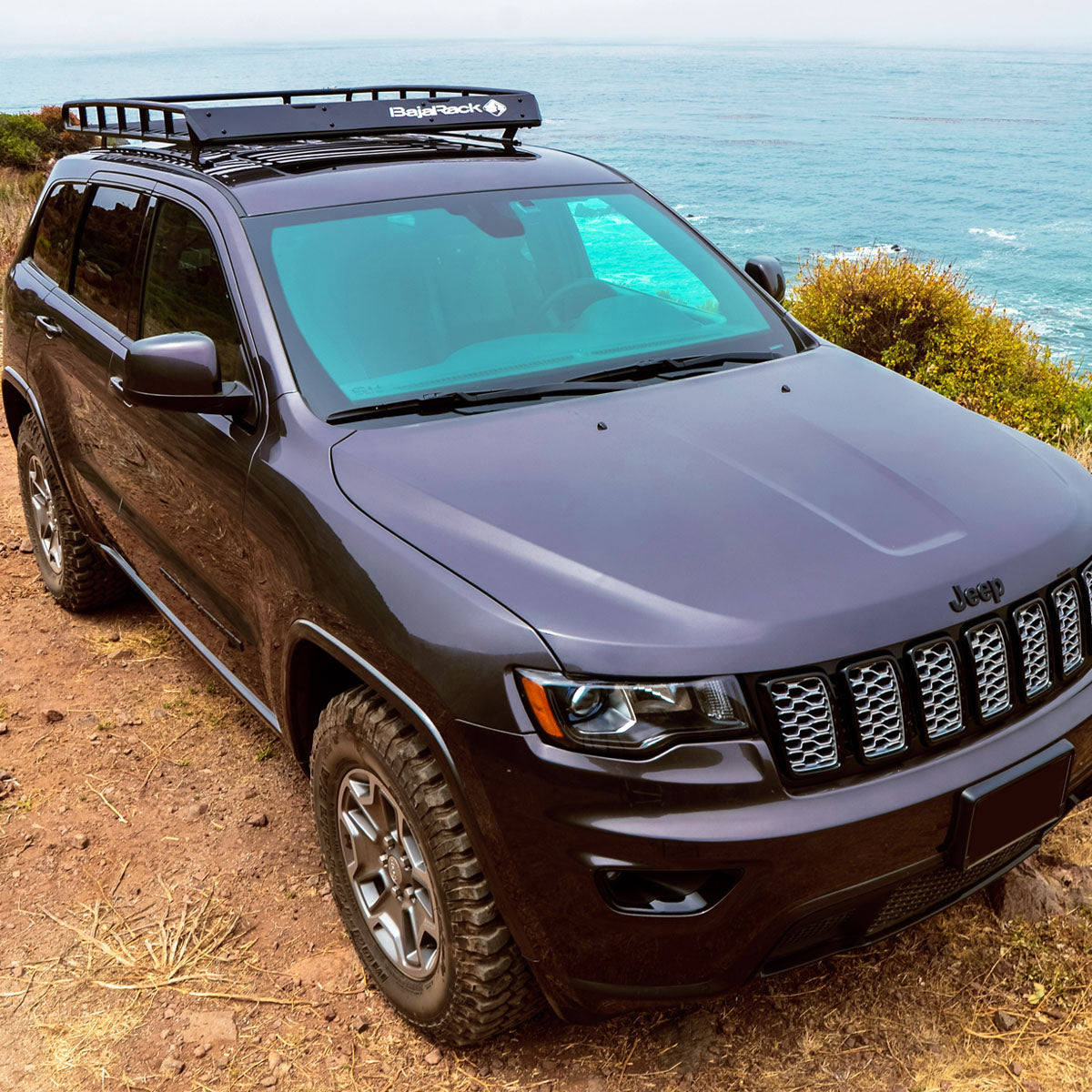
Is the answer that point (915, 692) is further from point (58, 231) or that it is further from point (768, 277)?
point (58, 231)

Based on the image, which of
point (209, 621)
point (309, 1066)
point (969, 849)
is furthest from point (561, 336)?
point (309, 1066)

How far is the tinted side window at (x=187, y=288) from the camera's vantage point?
3074 mm

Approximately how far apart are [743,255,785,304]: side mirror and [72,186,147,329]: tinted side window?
2054mm

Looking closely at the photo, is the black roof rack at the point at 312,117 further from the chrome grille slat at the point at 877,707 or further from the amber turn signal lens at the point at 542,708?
the chrome grille slat at the point at 877,707

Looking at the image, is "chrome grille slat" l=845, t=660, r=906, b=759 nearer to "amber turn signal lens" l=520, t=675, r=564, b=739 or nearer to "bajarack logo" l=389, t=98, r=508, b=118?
"amber turn signal lens" l=520, t=675, r=564, b=739

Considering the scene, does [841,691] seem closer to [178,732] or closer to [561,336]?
[561,336]

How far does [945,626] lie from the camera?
2125 millimetres

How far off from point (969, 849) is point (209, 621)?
7.34 ft

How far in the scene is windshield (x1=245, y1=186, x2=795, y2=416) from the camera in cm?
294

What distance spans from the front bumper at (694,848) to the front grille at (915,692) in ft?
0.15

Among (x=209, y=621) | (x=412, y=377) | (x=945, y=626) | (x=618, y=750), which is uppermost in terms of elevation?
(x=412, y=377)

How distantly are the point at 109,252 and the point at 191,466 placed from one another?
1.18 m

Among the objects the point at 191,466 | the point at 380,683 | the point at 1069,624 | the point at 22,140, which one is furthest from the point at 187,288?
the point at 22,140

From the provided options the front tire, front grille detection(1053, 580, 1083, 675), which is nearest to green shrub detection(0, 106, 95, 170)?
the front tire
